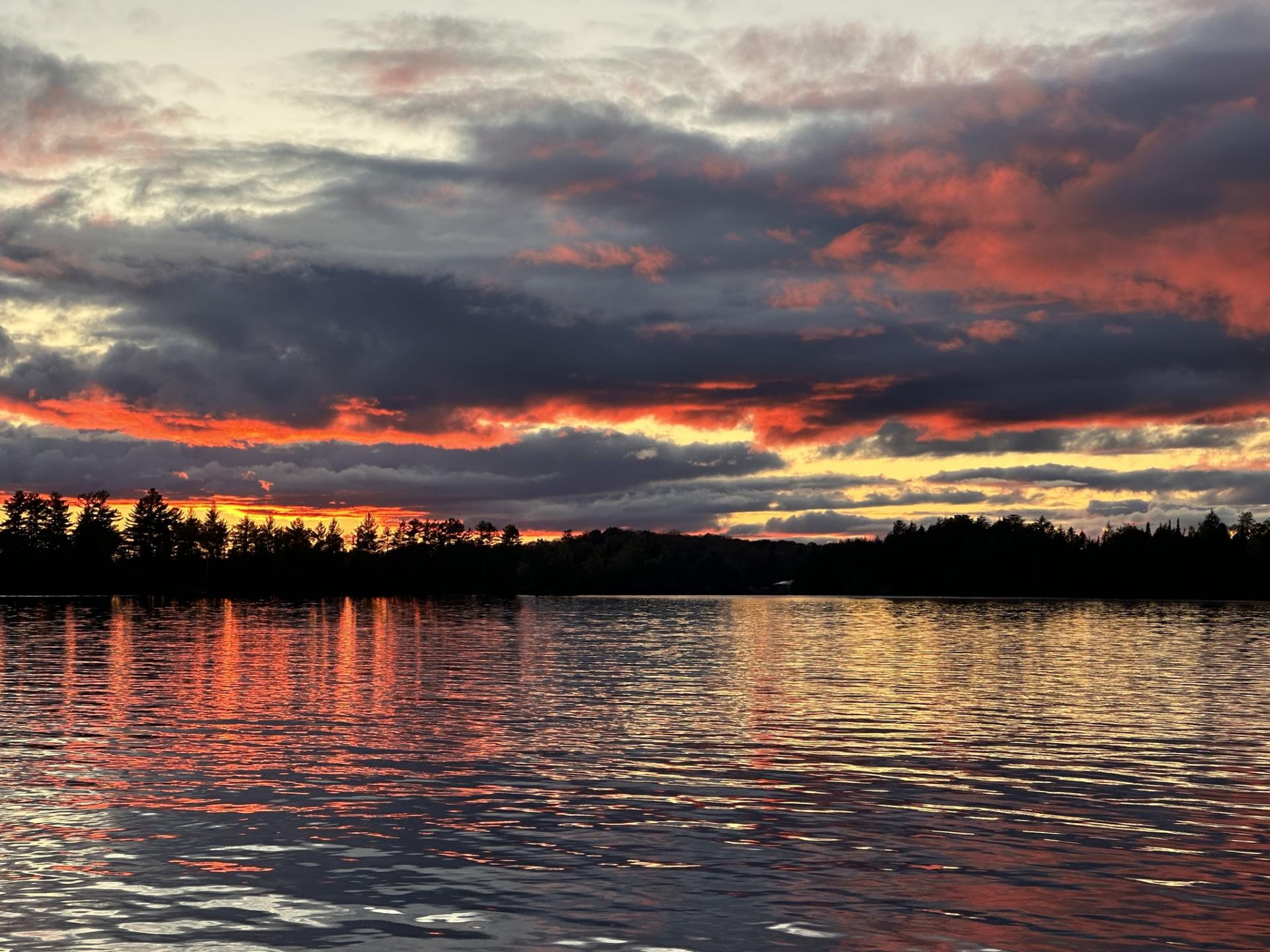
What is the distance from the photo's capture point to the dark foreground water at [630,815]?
78.1ft

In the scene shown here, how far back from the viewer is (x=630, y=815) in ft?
113

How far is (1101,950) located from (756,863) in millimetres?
8523

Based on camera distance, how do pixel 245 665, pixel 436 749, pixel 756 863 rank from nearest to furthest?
pixel 756 863
pixel 436 749
pixel 245 665

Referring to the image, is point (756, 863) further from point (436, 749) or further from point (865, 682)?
point (865, 682)

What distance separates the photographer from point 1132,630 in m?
164

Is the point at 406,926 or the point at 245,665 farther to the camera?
the point at 245,665

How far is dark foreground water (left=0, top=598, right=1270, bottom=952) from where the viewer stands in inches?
937

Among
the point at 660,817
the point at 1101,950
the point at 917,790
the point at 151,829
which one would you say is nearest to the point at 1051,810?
the point at 917,790

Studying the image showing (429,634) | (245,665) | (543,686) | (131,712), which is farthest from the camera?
(429,634)

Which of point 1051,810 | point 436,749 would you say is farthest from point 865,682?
point 1051,810

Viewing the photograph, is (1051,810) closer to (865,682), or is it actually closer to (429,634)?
(865,682)

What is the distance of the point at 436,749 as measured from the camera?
47938 millimetres

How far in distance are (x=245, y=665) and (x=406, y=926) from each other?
73403mm

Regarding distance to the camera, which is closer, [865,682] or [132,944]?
[132,944]
